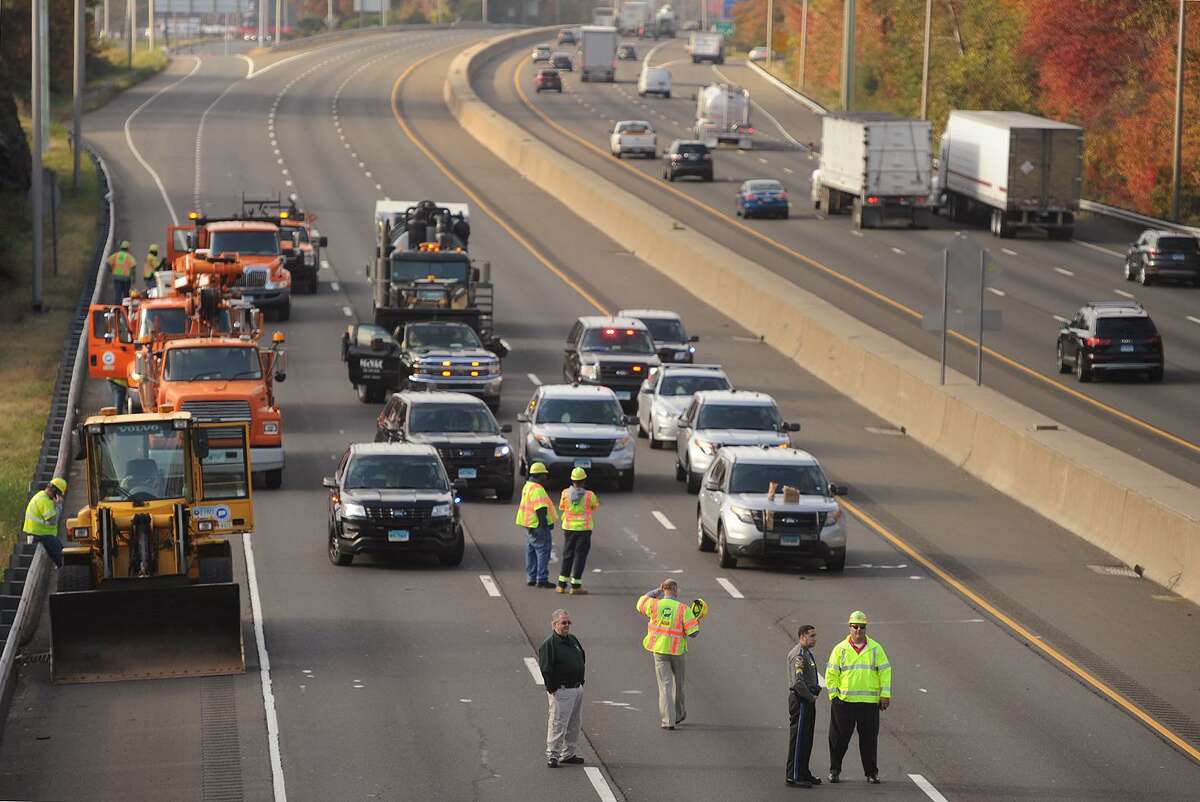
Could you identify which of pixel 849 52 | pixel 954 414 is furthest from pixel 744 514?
pixel 849 52

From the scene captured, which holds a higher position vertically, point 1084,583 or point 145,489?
point 145,489

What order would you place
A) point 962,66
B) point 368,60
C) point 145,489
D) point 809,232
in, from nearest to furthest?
point 145,489 → point 809,232 → point 962,66 → point 368,60

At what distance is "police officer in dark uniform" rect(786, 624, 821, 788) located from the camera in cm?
1861

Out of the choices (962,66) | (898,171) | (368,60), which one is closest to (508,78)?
(368,60)

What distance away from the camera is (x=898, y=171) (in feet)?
241

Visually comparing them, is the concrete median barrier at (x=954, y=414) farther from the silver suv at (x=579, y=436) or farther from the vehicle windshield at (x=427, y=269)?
the vehicle windshield at (x=427, y=269)

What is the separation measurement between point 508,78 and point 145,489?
118m

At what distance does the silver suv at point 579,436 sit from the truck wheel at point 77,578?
40.0 ft

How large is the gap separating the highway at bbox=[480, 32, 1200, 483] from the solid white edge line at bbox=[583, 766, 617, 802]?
19502 millimetres

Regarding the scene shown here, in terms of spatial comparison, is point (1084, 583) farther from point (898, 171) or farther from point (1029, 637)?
point (898, 171)

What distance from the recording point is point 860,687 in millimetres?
18547

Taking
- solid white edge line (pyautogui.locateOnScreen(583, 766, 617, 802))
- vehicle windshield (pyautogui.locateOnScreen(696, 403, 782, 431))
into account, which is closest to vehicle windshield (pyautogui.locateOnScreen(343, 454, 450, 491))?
vehicle windshield (pyautogui.locateOnScreen(696, 403, 782, 431))

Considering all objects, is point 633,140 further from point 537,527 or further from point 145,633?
point 145,633

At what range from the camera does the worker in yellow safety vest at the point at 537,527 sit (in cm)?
2705
